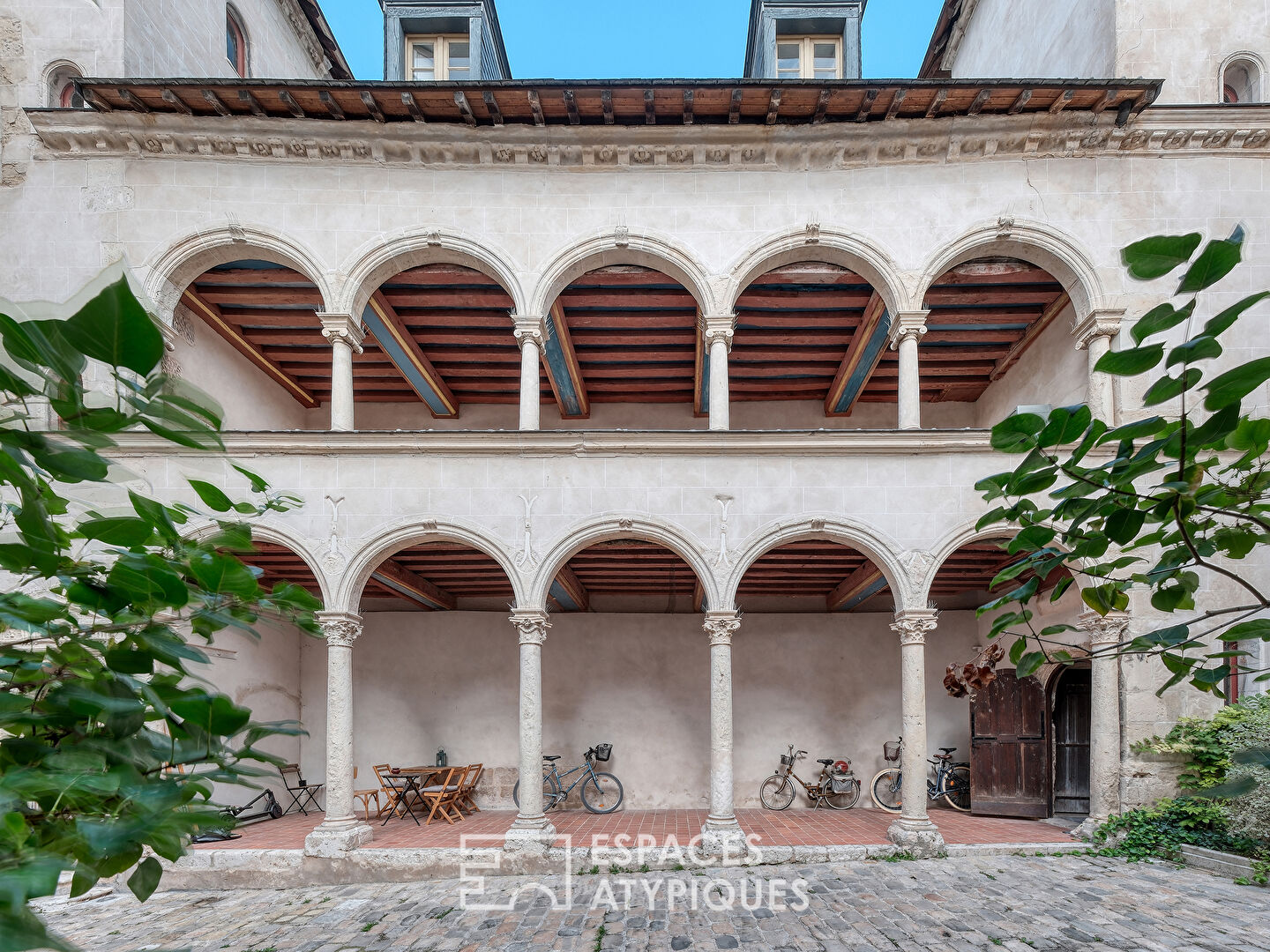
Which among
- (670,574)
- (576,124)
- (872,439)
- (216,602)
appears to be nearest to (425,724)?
(670,574)

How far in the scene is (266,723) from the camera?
0.99 meters

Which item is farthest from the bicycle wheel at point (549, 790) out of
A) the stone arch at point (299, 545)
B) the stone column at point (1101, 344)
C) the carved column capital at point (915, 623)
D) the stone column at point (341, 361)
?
the stone column at point (1101, 344)

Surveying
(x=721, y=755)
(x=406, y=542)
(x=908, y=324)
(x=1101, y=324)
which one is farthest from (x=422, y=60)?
(x=721, y=755)

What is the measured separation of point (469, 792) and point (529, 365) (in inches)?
278

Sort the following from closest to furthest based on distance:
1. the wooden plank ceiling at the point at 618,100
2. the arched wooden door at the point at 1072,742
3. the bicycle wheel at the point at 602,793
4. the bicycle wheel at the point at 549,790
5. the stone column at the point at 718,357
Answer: the wooden plank ceiling at the point at 618,100 < the stone column at the point at 718,357 < the arched wooden door at the point at 1072,742 < the bicycle wheel at the point at 549,790 < the bicycle wheel at the point at 602,793

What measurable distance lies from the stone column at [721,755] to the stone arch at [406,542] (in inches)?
96.9

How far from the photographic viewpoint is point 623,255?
31.8 feet

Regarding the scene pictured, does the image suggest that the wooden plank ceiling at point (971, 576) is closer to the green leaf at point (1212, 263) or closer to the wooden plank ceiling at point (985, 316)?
the wooden plank ceiling at point (985, 316)

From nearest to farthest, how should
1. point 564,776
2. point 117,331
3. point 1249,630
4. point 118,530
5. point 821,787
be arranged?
point 117,331 < point 118,530 < point 1249,630 < point 821,787 < point 564,776

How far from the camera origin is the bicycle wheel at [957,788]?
11.5 meters

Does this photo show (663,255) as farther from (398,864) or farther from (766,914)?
(398,864)

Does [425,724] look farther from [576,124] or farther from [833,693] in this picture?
[576,124]

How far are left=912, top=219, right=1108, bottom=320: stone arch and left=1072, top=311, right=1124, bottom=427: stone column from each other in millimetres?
165

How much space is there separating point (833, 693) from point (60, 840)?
1323 centimetres
